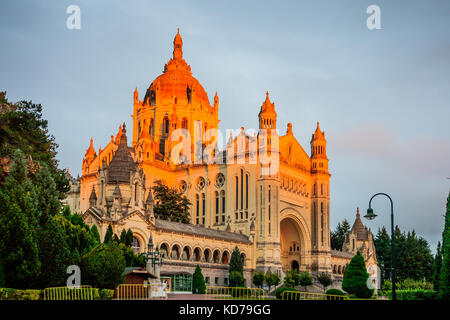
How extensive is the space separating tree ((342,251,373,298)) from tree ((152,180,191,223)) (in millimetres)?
29520

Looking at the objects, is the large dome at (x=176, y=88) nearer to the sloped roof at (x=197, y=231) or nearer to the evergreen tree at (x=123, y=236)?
the sloped roof at (x=197, y=231)

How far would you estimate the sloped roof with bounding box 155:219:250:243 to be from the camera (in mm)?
59475

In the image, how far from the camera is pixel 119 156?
56406 millimetres

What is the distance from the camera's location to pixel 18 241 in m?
31.4

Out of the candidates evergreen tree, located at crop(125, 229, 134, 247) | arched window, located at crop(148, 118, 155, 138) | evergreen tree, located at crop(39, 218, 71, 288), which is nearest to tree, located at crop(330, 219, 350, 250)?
arched window, located at crop(148, 118, 155, 138)

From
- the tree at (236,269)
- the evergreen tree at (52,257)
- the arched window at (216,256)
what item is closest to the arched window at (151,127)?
the arched window at (216,256)

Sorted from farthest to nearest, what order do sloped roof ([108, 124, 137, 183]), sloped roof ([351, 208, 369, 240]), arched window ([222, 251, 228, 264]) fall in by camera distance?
sloped roof ([351, 208, 369, 240]) < arched window ([222, 251, 228, 264]) < sloped roof ([108, 124, 137, 183])

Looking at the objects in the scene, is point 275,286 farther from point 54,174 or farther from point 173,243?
point 54,174

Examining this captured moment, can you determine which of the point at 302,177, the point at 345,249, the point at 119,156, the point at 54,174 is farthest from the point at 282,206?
the point at 54,174

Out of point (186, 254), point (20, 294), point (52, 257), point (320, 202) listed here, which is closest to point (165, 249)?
point (186, 254)

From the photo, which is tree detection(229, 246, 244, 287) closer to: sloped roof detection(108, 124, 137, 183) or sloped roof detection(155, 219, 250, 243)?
sloped roof detection(155, 219, 250, 243)

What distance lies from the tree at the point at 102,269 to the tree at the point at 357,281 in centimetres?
1938

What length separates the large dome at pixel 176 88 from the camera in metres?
93.6

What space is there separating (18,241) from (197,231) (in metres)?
34.1
